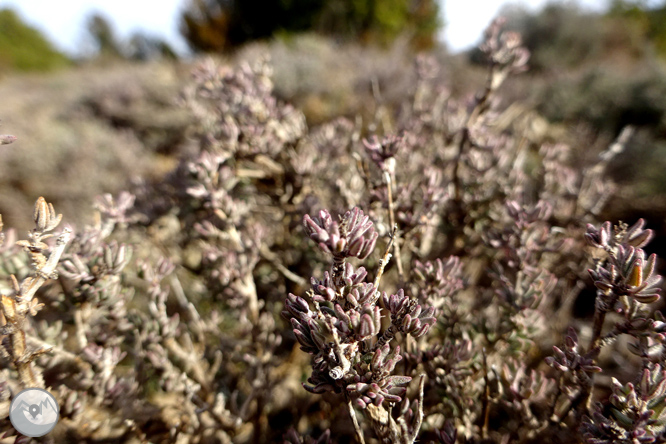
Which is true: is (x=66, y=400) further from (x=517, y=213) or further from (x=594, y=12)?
(x=594, y=12)

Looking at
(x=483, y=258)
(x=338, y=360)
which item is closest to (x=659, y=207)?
(x=483, y=258)

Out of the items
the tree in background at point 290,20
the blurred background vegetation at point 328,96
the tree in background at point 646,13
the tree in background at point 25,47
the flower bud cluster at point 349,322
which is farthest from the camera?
the tree in background at point 25,47

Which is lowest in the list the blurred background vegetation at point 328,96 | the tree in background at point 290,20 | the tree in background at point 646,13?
the blurred background vegetation at point 328,96

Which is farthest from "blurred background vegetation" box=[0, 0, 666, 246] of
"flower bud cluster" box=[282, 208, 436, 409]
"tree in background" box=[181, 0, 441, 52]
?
"flower bud cluster" box=[282, 208, 436, 409]

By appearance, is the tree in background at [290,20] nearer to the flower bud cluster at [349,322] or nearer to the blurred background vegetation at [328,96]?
the blurred background vegetation at [328,96]

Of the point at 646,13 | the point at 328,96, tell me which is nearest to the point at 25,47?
the point at 328,96

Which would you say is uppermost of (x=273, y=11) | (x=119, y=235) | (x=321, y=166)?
(x=273, y=11)

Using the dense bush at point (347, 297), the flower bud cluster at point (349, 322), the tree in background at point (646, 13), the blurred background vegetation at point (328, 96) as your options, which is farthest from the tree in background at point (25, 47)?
the tree in background at point (646, 13)
